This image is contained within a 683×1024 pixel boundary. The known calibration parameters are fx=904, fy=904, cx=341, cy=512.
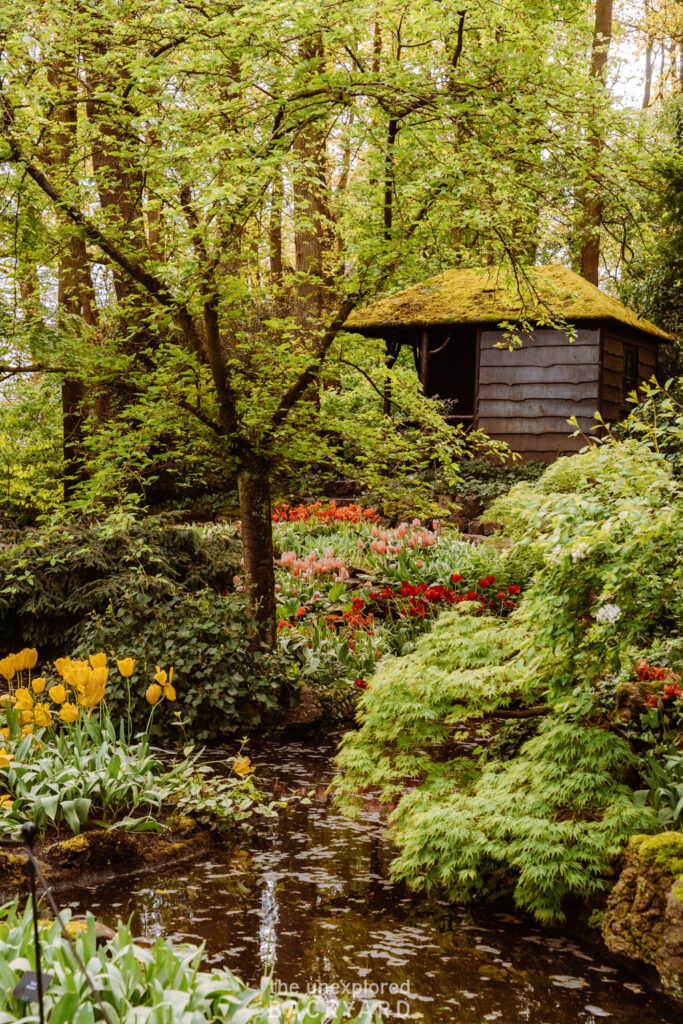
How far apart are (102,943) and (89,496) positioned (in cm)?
360

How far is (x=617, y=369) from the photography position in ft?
61.0

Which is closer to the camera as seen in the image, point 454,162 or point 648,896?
point 648,896

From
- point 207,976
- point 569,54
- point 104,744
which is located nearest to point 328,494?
point 569,54

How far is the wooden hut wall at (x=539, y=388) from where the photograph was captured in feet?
59.0

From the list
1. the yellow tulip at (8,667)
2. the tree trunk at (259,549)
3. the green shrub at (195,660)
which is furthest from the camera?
the tree trunk at (259,549)

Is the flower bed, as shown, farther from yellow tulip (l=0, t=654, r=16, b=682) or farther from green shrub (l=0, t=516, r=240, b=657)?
green shrub (l=0, t=516, r=240, b=657)

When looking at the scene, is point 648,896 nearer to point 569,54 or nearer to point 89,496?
point 89,496

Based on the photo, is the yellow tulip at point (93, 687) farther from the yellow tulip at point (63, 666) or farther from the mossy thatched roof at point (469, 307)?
the mossy thatched roof at point (469, 307)

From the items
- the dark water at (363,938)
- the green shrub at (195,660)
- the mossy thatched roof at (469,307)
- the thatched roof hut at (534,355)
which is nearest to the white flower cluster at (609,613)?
the dark water at (363,938)

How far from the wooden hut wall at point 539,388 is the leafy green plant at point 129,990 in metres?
16.1

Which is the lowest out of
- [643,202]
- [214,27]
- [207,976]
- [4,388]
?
[207,976]

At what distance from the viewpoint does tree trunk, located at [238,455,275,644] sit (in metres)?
7.47

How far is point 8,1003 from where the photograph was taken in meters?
2.35

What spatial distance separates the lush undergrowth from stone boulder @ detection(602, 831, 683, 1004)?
0.12 metres
